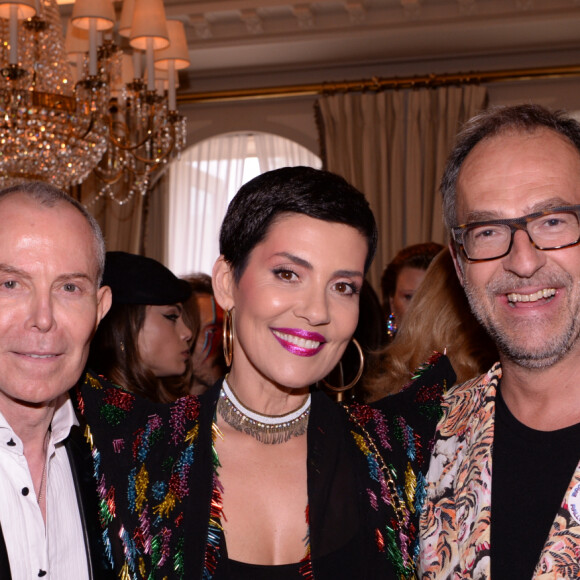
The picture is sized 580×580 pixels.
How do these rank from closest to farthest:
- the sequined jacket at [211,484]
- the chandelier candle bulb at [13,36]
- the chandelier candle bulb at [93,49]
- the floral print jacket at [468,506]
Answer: the floral print jacket at [468,506], the sequined jacket at [211,484], the chandelier candle bulb at [13,36], the chandelier candle bulb at [93,49]

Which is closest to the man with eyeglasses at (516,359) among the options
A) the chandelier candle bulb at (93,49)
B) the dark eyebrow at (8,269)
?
the dark eyebrow at (8,269)

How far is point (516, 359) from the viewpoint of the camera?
5.98 ft

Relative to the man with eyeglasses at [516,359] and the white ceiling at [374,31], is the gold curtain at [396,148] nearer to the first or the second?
the white ceiling at [374,31]

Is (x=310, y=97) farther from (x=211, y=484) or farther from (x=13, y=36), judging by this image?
(x=211, y=484)

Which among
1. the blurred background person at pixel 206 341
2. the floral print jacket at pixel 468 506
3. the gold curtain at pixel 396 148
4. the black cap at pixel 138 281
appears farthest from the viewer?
the gold curtain at pixel 396 148

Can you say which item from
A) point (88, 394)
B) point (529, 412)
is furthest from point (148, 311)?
point (529, 412)

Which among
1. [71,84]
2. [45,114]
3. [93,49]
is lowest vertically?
[45,114]

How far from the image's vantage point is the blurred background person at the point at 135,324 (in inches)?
119

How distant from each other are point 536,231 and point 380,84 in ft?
17.1

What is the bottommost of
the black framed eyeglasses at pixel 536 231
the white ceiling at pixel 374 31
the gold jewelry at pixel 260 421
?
the gold jewelry at pixel 260 421

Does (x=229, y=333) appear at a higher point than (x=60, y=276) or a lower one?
lower

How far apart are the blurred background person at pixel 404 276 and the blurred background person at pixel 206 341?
90 cm

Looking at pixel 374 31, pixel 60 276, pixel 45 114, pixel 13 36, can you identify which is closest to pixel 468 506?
pixel 60 276

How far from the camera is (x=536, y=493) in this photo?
174 cm
